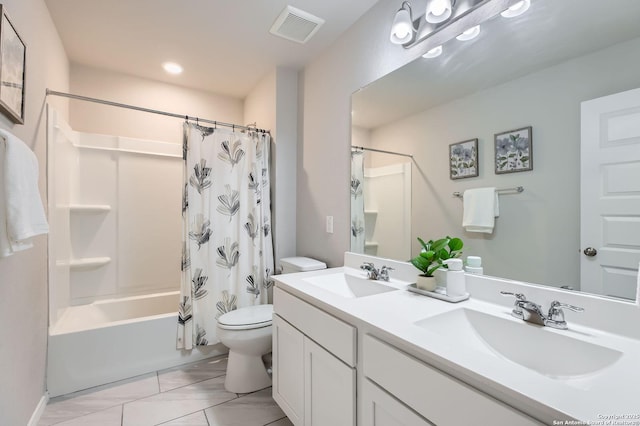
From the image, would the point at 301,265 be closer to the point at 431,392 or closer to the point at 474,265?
the point at 474,265

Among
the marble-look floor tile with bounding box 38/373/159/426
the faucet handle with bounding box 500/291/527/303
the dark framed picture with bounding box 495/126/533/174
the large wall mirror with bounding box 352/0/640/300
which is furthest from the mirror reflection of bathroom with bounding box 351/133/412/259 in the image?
the marble-look floor tile with bounding box 38/373/159/426

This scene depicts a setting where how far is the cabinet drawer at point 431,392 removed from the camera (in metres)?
0.59

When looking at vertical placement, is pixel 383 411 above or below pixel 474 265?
below

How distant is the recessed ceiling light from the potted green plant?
2.63m

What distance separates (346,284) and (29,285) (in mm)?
1682

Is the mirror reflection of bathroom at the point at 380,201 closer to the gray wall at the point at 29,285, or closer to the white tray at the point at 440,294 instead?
the white tray at the point at 440,294

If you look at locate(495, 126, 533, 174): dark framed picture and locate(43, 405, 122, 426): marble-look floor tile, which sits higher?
locate(495, 126, 533, 174): dark framed picture

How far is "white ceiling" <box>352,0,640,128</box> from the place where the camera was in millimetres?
906

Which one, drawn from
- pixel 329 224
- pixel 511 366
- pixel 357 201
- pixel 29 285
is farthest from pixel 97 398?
pixel 511 366

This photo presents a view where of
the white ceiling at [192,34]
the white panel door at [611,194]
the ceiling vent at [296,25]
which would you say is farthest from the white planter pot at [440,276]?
the ceiling vent at [296,25]

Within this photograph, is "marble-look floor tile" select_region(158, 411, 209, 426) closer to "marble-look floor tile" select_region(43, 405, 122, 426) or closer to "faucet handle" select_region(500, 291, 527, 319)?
"marble-look floor tile" select_region(43, 405, 122, 426)

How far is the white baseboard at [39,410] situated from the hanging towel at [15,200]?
41.6 inches

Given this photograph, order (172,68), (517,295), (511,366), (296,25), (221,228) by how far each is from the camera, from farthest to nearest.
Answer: (172,68) → (221,228) → (296,25) → (517,295) → (511,366)

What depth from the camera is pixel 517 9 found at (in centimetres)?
110
